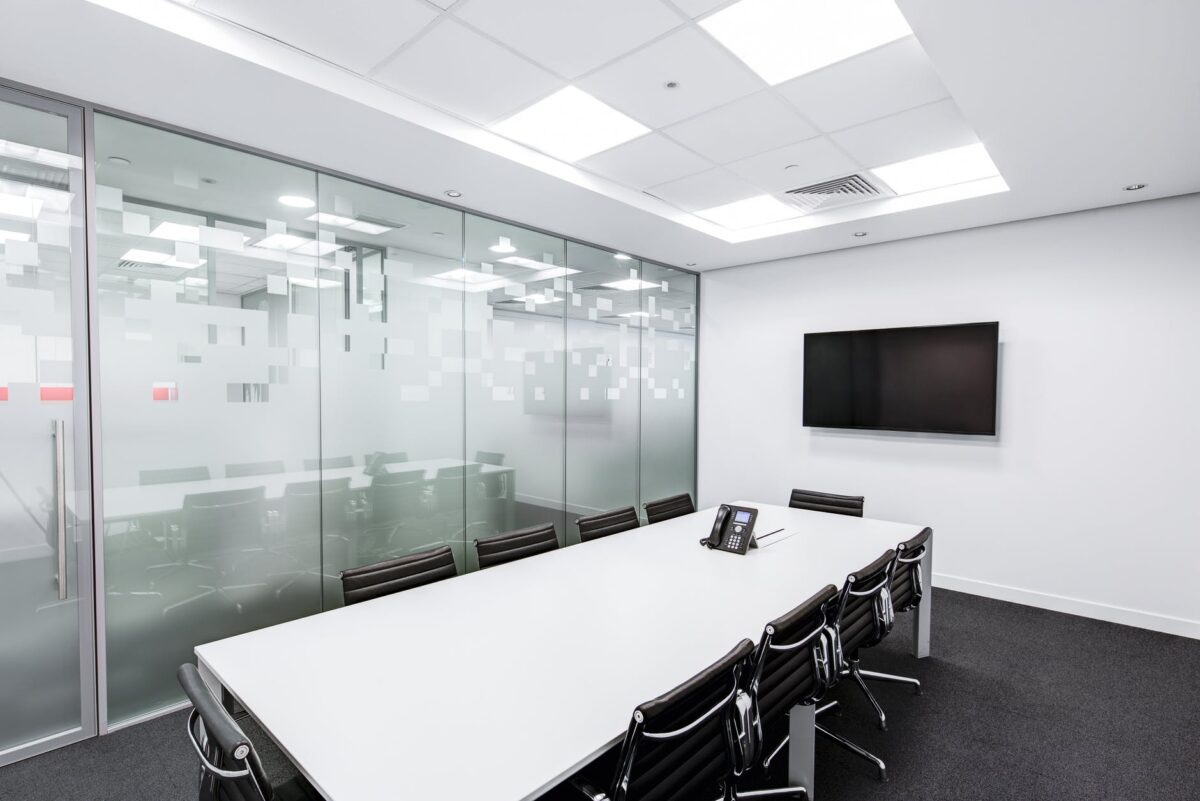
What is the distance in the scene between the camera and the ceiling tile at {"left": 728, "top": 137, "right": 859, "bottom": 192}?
3.58 meters

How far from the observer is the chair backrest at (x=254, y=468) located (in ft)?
10.6

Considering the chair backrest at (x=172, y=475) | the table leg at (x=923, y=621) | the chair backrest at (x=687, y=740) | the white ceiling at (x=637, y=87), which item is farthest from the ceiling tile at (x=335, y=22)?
the table leg at (x=923, y=621)

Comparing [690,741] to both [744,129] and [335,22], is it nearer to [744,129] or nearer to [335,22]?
[335,22]

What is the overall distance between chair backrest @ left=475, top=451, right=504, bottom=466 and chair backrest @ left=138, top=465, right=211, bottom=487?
1786 millimetres

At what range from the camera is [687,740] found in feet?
5.44

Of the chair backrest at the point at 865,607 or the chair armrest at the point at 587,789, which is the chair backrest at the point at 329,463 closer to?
the chair armrest at the point at 587,789

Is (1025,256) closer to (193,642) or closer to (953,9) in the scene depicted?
(953,9)

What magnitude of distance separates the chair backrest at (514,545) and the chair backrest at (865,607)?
5.29 feet

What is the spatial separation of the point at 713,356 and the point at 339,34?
484 cm

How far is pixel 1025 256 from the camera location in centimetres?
458

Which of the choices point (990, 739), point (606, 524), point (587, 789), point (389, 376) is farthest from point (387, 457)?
point (990, 739)

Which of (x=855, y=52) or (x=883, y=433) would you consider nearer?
(x=855, y=52)

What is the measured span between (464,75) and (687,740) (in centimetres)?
291

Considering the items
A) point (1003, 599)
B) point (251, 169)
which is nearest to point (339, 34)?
point (251, 169)
